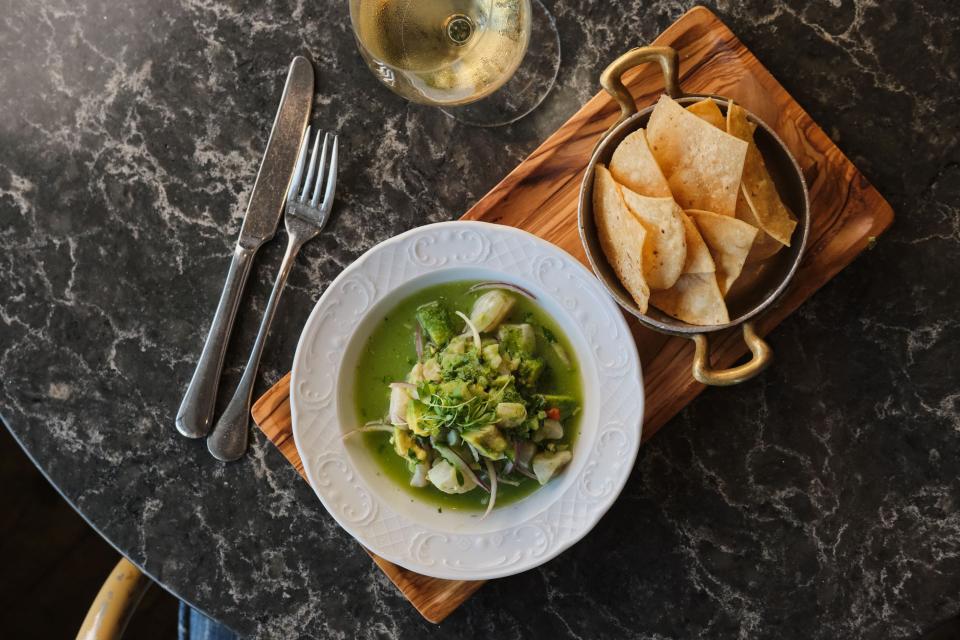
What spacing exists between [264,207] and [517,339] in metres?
0.93

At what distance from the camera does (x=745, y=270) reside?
243cm

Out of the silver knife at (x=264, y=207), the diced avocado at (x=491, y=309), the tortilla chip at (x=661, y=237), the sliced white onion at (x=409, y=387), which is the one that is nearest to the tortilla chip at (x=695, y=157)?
the tortilla chip at (x=661, y=237)

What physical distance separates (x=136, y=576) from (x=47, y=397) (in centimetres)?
66

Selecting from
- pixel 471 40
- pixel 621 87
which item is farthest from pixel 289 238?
pixel 621 87

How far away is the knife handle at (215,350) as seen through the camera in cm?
281

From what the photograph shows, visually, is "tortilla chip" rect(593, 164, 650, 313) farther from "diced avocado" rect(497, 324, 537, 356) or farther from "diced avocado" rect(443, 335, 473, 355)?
"diced avocado" rect(443, 335, 473, 355)

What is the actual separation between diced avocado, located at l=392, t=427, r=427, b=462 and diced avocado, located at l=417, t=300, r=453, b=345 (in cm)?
29

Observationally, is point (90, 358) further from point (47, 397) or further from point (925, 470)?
point (925, 470)

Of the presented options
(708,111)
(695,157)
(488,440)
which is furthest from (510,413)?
(708,111)

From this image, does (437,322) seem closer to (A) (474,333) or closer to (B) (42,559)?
(A) (474,333)

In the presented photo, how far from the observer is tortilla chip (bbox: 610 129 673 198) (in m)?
2.29

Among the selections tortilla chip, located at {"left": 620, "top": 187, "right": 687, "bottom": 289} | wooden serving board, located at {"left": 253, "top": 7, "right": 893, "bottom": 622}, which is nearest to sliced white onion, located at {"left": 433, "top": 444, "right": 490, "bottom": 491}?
wooden serving board, located at {"left": 253, "top": 7, "right": 893, "bottom": 622}

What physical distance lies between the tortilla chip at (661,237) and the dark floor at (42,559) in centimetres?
293

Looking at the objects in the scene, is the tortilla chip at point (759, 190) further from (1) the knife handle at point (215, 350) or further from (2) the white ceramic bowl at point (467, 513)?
(1) the knife handle at point (215, 350)
